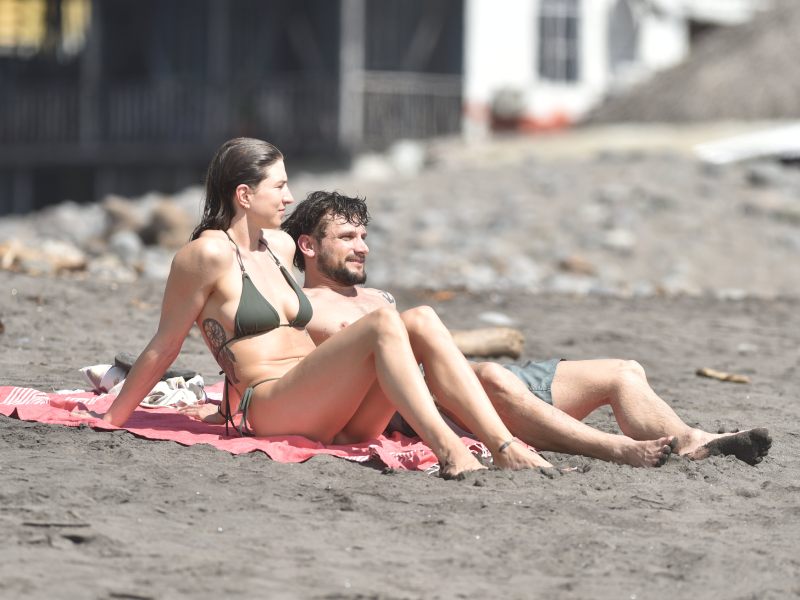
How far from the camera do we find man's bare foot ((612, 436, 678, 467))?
522cm

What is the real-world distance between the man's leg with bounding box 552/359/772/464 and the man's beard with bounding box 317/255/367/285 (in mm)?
814

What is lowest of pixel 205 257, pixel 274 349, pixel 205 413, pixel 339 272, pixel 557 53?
pixel 205 413

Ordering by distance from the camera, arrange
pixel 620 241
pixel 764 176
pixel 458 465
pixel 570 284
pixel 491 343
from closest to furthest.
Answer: pixel 458 465 → pixel 491 343 → pixel 570 284 → pixel 620 241 → pixel 764 176

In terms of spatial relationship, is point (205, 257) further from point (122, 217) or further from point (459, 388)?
point (122, 217)

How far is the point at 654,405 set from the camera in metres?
5.46

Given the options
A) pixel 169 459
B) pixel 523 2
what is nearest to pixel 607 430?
pixel 169 459

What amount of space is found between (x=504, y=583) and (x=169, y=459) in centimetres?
158

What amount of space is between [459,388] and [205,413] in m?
1.24

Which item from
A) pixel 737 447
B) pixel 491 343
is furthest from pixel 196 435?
pixel 491 343

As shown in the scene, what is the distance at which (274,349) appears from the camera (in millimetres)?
5348

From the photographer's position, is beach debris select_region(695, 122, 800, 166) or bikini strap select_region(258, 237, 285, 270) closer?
bikini strap select_region(258, 237, 285, 270)

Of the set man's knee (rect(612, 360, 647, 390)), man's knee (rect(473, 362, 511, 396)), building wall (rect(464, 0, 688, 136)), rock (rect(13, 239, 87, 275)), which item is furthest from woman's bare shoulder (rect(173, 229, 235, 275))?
building wall (rect(464, 0, 688, 136))

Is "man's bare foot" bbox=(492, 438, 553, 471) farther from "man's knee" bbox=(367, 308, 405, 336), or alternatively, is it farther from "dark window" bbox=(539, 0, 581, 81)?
"dark window" bbox=(539, 0, 581, 81)

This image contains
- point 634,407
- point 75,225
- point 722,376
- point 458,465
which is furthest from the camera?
point 75,225
